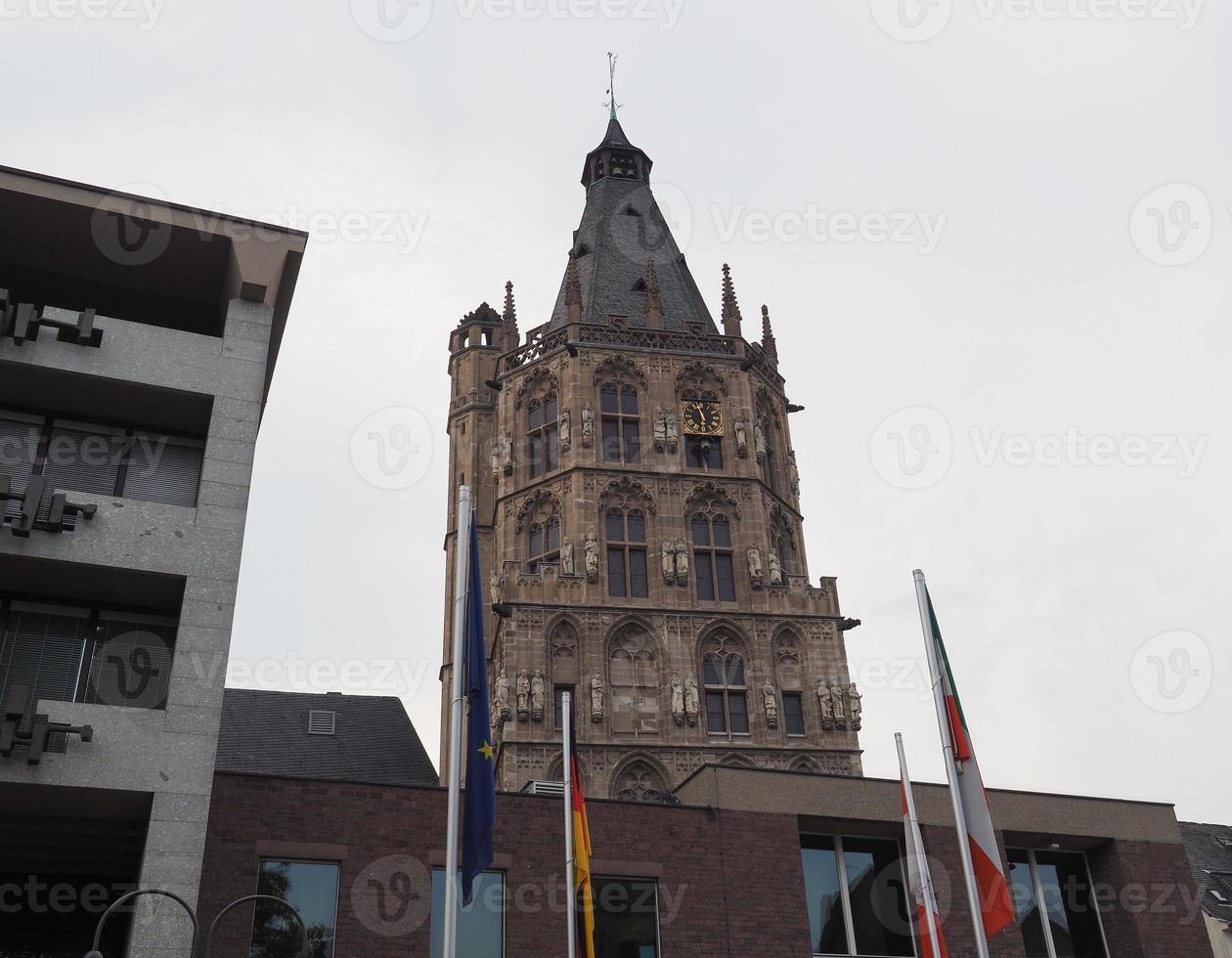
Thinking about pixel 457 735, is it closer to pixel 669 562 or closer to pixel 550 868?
pixel 550 868

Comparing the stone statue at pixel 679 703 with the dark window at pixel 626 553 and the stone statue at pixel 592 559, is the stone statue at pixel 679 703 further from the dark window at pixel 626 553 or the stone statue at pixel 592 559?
the stone statue at pixel 592 559

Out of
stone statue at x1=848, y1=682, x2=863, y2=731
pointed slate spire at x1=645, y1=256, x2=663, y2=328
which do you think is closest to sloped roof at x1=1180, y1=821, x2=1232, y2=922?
stone statue at x1=848, y1=682, x2=863, y2=731

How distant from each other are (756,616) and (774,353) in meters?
14.8

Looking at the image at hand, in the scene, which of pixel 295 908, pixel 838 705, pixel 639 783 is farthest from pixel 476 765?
pixel 838 705

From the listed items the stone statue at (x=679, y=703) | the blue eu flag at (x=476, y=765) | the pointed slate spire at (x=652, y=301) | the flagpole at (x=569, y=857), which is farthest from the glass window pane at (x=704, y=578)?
the blue eu flag at (x=476, y=765)

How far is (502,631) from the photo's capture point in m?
45.2

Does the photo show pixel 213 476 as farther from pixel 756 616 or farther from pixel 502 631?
pixel 756 616

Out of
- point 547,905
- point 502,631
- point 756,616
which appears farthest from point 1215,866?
point 547,905

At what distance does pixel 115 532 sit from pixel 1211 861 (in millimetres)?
36337

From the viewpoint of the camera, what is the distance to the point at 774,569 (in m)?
48.9

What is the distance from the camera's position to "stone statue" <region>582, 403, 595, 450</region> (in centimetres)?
4984

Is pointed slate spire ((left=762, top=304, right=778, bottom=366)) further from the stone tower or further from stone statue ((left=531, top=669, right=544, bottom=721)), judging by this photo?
stone statue ((left=531, top=669, right=544, bottom=721))

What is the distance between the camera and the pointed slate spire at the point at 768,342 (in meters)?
57.4

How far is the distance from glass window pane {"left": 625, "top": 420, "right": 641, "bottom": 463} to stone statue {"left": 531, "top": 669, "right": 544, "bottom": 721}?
10.1m
